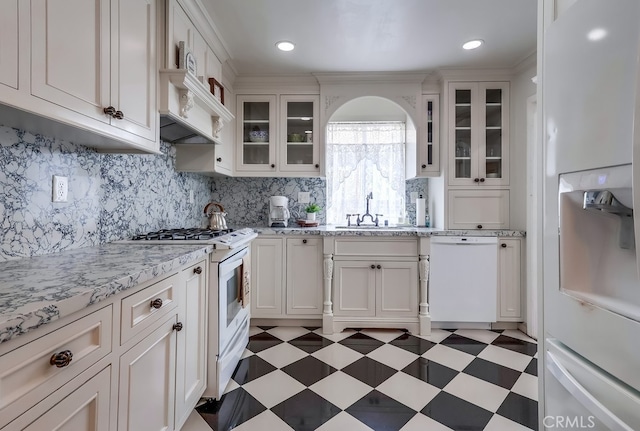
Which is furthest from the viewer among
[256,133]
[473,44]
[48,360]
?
[256,133]

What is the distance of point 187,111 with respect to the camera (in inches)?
66.6

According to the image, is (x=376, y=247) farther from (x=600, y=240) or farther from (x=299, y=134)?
(x=600, y=240)

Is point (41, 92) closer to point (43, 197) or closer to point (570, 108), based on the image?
point (43, 197)

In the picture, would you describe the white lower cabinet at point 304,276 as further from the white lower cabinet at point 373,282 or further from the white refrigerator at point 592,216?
the white refrigerator at point 592,216

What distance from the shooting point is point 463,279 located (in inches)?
99.1

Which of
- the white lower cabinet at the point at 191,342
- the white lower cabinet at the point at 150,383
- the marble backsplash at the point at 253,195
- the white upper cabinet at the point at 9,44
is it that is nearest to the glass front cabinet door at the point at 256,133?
the marble backsplash at the point at 253,195

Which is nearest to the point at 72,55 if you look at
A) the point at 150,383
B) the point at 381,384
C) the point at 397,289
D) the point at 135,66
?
the point at 135,66

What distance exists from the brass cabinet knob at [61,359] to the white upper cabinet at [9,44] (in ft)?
2.31

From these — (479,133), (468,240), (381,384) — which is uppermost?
(479,133)

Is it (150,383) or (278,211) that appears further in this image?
(278,211)

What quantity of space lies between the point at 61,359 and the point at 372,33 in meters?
2.41

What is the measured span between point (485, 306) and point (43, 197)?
10.0 ft

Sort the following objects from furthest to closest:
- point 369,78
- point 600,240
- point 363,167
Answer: point 363,167 < point 369,78 < point 600,240

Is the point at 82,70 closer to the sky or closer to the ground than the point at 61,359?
closer to the sky
